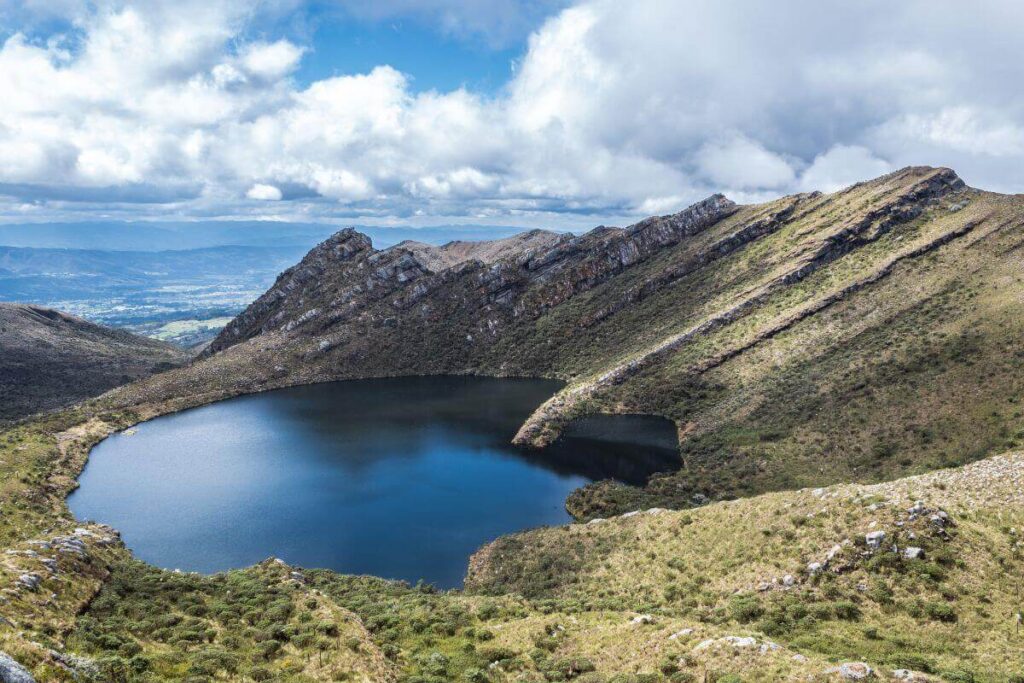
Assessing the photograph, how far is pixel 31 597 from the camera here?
97.7 ft

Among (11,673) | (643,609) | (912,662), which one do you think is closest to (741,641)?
(912,662)

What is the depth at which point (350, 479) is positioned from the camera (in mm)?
92312

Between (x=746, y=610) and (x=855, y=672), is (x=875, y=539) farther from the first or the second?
(x=855, y=672)

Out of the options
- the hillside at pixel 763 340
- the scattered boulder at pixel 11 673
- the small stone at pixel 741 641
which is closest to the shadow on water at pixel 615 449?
the hillside at pixel 763 340

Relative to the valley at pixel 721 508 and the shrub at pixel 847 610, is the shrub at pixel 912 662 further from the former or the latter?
the shrub at pixel 847 610

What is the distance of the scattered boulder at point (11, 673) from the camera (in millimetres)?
16531

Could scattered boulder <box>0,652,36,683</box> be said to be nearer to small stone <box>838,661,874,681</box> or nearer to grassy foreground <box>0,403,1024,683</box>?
grassy foreground <box>0,403,1024,683</box>

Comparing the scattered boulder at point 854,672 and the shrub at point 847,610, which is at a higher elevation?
the scattered boulder at point 854,672

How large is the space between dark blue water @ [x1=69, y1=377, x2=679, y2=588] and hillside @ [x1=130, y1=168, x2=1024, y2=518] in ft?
29.6

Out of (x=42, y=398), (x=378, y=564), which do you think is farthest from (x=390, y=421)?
(x=42, y=398)

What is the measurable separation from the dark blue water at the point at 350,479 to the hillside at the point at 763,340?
902 cm

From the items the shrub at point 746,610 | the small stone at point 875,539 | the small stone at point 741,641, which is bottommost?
the shrub at point 746,610

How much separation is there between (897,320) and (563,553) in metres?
78.8

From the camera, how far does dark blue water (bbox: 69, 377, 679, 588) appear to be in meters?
68.5
